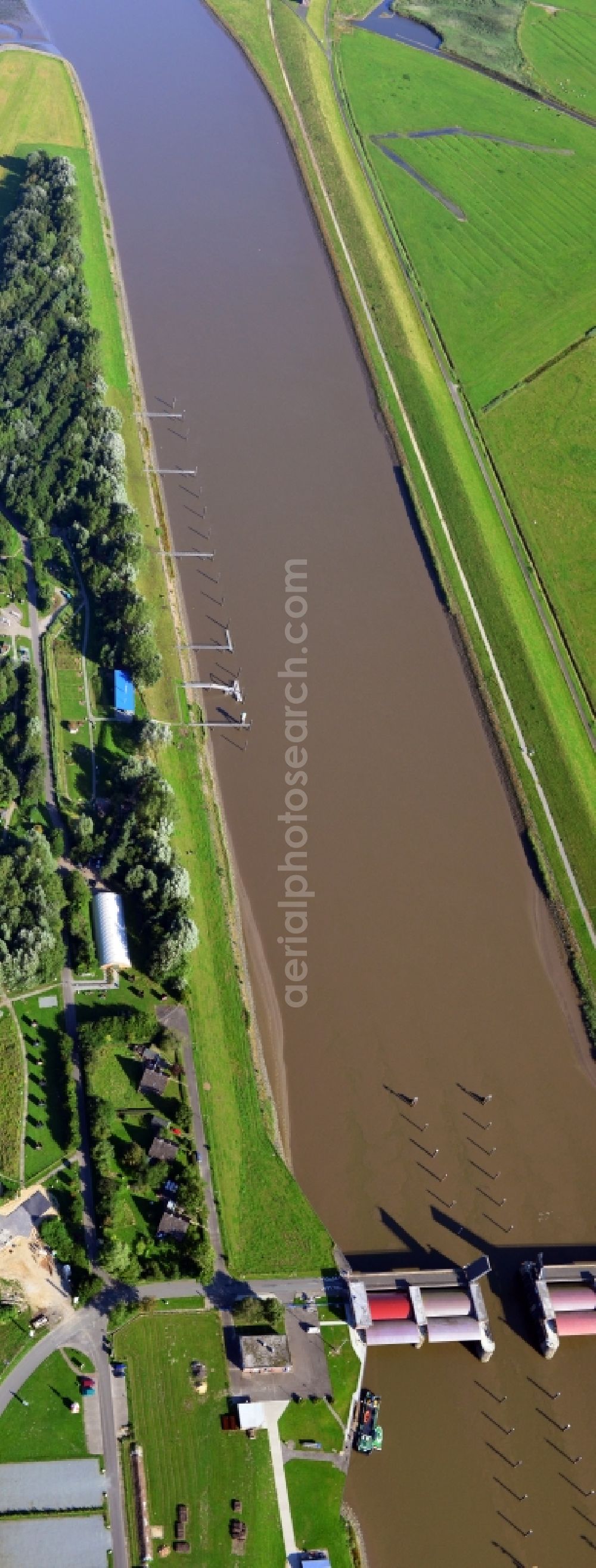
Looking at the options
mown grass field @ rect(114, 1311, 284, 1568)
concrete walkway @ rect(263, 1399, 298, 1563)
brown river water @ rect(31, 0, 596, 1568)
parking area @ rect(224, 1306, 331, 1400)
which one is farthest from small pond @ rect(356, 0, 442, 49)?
concrete walkway @ rect(263, 1399, 298, 1563)

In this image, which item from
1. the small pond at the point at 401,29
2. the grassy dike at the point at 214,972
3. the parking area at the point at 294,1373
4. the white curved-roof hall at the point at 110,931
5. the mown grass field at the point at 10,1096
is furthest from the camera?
the small pond at the point at 401,29

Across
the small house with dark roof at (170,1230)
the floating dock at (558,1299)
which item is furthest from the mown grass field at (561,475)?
the small house with dark roof at (170,1230)

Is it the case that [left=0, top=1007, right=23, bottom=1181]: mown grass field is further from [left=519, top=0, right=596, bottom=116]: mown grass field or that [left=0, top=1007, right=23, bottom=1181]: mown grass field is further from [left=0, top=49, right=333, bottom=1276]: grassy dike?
[left=519, top=0, right=596, bottom=116]: mown grass field

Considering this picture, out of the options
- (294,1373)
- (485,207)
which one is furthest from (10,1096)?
(485,207)

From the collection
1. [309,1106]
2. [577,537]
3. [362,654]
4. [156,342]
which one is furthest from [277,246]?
[309,1106]

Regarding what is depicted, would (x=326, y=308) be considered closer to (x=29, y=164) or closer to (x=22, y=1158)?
(x=29, y=164)

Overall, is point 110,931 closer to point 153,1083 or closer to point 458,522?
point 153,1083

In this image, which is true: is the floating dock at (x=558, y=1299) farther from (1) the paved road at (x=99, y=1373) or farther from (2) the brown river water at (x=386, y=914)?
(1) the paved road at (x=99, y=1373)
